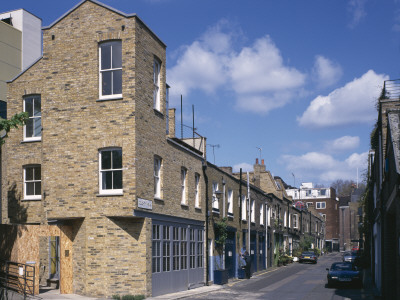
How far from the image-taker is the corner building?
71.2 ft

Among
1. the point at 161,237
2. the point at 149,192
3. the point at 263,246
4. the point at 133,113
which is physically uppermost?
the point at 133,113

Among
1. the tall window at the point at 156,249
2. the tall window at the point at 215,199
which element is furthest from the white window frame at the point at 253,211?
the tall window at the point at 156,249

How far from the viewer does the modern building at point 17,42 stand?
139 ft

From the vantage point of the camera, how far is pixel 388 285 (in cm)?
2059

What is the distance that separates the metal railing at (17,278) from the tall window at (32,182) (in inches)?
188

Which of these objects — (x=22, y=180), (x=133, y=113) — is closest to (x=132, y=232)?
(x=133, y=113)

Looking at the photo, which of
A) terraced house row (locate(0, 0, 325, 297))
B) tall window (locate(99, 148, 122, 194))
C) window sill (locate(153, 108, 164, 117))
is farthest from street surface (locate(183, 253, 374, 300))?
window sill (locate(153, 108, 164, 117))

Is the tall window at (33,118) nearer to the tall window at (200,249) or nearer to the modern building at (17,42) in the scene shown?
the tall window at (200,249)

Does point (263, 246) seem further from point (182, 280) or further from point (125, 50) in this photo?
point (125, 50)

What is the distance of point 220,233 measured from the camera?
32.9 m

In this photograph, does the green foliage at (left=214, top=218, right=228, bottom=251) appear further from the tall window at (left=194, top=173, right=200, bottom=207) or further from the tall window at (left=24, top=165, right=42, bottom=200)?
the tall window at (left=24, top=165, right=42, bottom=200)

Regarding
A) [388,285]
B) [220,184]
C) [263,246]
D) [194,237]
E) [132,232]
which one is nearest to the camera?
[388,285]

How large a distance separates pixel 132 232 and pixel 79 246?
2.32 m

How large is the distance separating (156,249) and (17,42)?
92.7 feet
